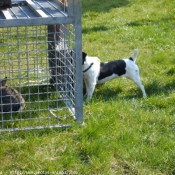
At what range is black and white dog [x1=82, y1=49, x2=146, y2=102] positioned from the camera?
5.57 metres

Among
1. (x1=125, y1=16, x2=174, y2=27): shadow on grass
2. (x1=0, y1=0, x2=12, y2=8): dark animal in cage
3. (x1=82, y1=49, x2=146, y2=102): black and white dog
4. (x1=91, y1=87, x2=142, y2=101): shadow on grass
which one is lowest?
(x1=91, y1=87, x2=142, y2=101): shadow on grass

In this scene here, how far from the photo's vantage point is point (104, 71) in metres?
5.69

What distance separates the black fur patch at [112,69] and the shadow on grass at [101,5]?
533 centimetres

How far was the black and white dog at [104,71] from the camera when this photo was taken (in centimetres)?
557

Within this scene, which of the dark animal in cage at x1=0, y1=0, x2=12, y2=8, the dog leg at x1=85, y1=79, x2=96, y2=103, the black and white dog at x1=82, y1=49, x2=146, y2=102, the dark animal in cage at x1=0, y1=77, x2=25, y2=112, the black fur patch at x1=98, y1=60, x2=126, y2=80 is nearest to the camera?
the dark animal in cage at x1=0, y1=0, x2=12, y2=8

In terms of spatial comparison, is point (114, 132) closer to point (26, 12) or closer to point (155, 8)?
point (26, 12)

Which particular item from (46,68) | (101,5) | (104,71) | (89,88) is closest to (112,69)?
(104,71)

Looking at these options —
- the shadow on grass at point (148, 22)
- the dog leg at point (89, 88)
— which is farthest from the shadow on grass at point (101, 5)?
the dog leg at point (89, 88)

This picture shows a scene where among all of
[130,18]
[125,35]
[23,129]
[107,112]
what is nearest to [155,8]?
[130,18]

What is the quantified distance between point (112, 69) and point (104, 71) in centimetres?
11

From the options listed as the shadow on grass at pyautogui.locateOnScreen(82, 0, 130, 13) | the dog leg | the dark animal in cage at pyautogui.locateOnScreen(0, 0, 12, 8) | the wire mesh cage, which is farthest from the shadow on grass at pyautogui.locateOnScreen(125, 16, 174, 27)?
the dark animal in cage at pyautogui.locateOnScreen(0, 0, 12, 8)

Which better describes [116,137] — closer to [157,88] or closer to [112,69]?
[112,69]

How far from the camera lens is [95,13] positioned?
34.7ft

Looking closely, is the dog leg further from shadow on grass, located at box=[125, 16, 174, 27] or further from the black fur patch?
shadow on grass, located at box=[125, 16, 174, 27]
